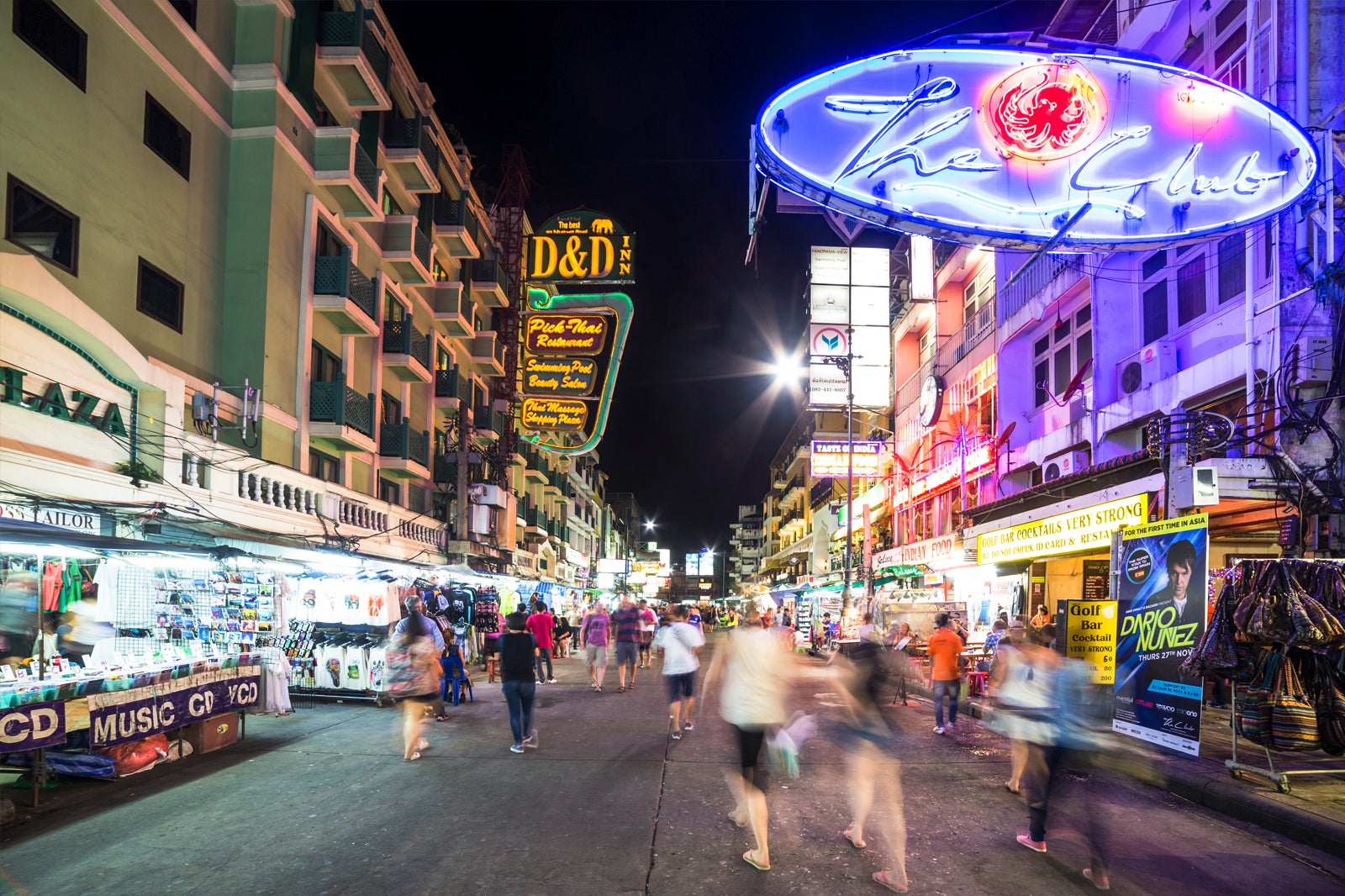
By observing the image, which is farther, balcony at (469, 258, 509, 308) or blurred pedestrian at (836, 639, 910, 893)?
balcony at (469, 258, 509, 308)

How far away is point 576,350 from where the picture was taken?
2669 cm

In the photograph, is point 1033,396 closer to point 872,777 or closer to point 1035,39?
point 1035,39

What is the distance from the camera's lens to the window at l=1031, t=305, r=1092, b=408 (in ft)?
65.5

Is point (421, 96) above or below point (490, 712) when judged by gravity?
above

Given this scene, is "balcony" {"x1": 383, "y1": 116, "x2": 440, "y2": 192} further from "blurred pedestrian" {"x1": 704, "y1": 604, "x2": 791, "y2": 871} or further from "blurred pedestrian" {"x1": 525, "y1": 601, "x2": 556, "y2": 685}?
"blurred pedestrian" {"x1": 704, "y1": 604, "x2": 791, "y2": 871}

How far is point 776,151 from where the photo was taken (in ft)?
29.6

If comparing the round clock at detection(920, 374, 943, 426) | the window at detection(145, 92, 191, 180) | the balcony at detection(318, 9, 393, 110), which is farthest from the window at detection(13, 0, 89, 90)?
the round clock at detection(920, 374, 943, 426)

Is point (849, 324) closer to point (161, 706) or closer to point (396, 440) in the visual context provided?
point (396, 440)

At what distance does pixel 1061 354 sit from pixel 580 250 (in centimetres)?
1337

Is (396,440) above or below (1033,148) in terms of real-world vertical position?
below

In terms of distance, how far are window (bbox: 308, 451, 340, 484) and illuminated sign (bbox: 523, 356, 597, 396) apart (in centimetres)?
695

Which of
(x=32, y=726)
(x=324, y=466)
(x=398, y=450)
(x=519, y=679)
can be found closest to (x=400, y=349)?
(x=398, y=450)

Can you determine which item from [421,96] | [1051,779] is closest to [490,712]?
[1051,779]

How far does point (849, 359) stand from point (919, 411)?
733 centimetres
